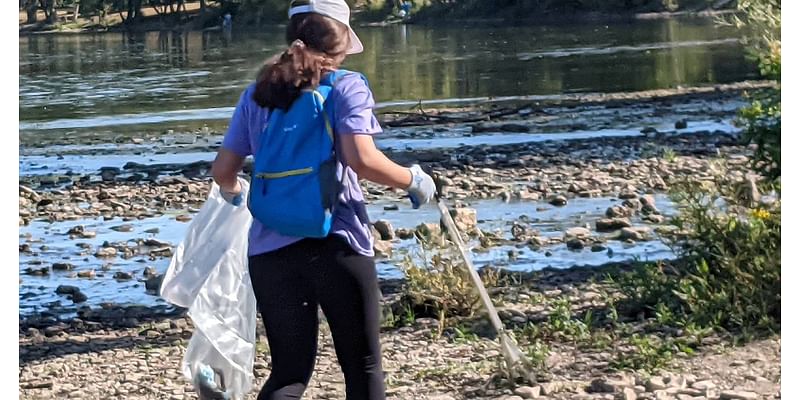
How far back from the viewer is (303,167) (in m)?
4.09

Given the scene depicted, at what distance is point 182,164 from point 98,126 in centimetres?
576

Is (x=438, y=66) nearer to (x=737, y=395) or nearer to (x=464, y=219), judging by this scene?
(x=464, y=219)

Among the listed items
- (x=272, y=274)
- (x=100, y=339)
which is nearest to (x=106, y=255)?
(x=100, y=339)

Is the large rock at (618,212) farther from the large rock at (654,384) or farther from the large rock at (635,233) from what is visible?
the large rock at (654,384)

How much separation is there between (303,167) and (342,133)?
176 millimetres

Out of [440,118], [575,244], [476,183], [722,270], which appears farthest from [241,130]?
[440,118]

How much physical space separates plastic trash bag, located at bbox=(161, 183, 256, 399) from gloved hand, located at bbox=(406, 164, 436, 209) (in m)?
0.90

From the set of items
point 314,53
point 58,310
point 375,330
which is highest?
point 314,53

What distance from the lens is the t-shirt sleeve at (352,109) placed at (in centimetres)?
399

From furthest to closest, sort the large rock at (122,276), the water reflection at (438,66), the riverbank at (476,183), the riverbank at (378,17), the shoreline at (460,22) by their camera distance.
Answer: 1. the riverbank at (378,17)
2. the shoreline at (460,22)
3. the water reflection at (438,66)
4. the large rock at (122,276)
5. the riverbank at (476,183)

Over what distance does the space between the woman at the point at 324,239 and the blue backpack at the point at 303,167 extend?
32mm

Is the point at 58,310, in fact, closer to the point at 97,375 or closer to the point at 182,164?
the point at 97,375

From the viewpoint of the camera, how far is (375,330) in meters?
4.27

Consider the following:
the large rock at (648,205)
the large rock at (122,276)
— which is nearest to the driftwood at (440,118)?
the large rock at (648,205)
